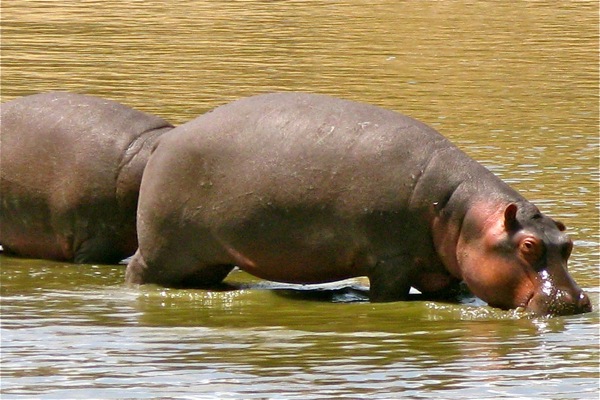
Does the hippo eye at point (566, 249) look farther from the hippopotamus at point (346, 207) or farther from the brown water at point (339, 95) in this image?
the brown water at point (339, 95)

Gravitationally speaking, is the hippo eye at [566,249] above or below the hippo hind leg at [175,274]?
above

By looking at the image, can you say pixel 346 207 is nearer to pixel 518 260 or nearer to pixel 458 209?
pixel 458 209

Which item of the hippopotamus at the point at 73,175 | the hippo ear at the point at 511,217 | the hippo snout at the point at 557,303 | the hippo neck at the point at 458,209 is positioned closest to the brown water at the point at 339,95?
the hippo snout at the point at 557,303

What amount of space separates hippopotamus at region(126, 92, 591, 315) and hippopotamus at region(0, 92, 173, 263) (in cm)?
69

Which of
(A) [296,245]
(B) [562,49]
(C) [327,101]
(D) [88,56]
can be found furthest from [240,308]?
(B) [562,49]

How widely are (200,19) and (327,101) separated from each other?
1575 centimetres

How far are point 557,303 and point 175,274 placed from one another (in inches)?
81.4

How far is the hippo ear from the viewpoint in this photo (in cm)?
823

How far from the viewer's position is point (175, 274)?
917 centimetres

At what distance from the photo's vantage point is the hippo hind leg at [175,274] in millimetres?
9156

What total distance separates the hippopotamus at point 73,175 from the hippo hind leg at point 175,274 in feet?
1.85

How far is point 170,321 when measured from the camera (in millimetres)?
8336

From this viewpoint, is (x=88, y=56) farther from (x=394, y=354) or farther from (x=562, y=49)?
(x=394, y=354)

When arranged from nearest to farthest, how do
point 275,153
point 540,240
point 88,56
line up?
point 540,240 → point 275,153 → point 88,56
